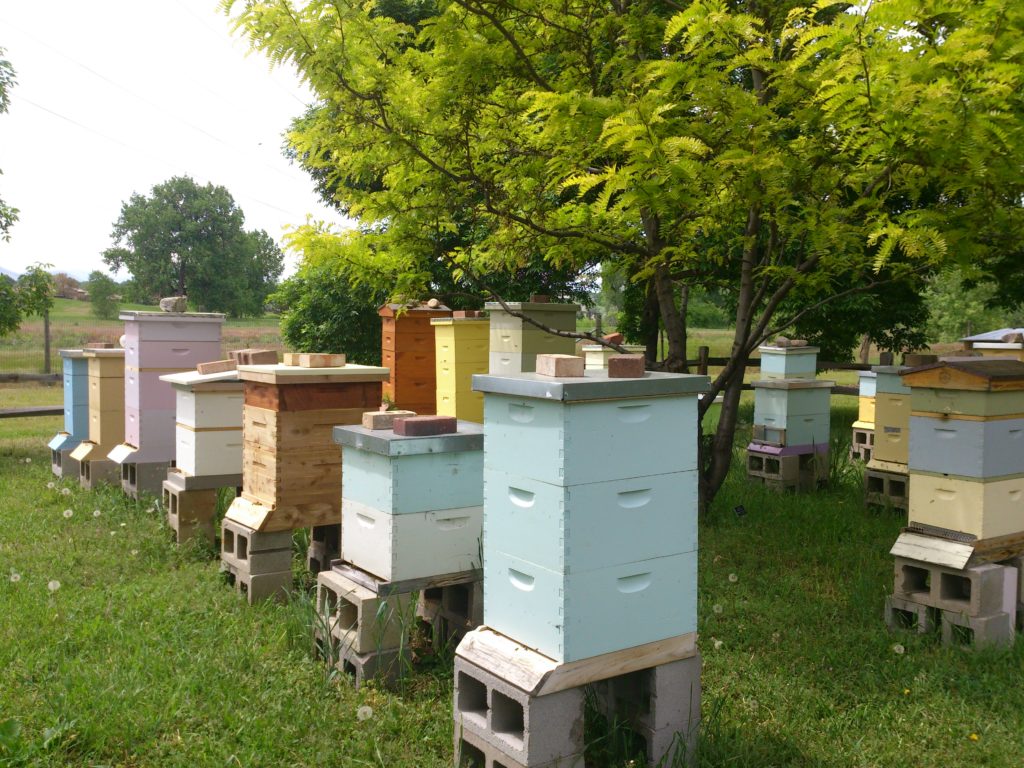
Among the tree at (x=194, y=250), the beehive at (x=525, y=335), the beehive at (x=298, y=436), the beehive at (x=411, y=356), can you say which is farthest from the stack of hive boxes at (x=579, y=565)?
the tree at (x=194, y=250)

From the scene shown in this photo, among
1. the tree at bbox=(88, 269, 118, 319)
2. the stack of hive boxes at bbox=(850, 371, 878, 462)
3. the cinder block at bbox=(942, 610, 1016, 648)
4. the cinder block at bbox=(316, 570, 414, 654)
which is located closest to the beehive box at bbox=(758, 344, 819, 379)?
the stack of hive boxes at bbox=(850, 371, 878, 462)

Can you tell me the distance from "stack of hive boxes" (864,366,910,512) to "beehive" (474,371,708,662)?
13.6 feet

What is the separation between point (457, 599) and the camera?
148 inches

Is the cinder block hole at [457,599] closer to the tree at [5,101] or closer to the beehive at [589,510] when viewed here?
the beehive at [589,510]

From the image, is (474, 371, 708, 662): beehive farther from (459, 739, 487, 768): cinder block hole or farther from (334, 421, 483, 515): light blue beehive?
(334, 421, 483, 515): light blue beehive

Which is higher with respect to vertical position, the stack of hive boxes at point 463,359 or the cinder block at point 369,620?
the stack of hive boxes at point 463,359

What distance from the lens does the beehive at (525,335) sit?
6.45m

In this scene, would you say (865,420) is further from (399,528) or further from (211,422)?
(399,528)

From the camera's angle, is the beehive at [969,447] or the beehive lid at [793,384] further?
the beehive lid at [793,384]

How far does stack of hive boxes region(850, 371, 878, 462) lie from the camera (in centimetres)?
816

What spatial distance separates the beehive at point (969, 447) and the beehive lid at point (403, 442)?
2167 mm

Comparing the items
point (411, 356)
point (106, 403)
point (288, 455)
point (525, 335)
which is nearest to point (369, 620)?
point (288, 455)

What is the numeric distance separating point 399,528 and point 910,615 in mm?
2607

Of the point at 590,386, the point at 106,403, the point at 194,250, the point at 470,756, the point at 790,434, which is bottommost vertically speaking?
the point at 470,756
